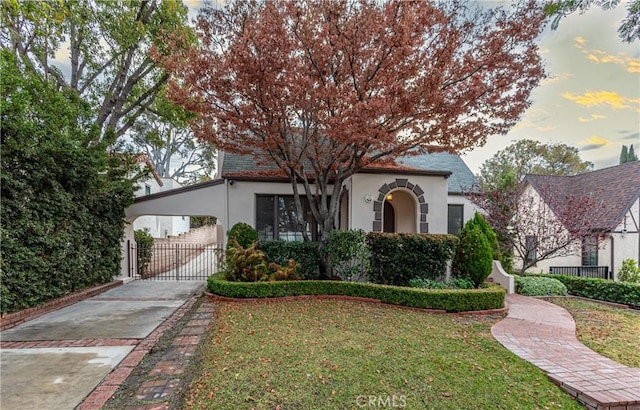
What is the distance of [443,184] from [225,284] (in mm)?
7958

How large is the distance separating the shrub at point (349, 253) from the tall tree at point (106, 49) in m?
7.55

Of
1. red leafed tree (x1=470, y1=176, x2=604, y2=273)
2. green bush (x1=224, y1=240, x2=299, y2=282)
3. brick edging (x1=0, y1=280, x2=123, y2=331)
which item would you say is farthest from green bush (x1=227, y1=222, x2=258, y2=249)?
red leafed tree (x1=470, y1=176, x2=604, y2=273)

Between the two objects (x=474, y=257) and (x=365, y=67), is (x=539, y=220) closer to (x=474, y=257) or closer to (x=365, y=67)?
(x=474, y=257)

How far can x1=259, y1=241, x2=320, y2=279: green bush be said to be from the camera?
908cm

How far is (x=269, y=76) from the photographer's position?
699 centimetres

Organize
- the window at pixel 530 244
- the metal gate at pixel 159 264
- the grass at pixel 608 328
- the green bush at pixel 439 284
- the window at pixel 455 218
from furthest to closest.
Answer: the window at pixel 455 218
the metal gate at pixel 159 264
the window at pixel 530 244
the green bush at pixel 439 284
the grass at pixel 608 328

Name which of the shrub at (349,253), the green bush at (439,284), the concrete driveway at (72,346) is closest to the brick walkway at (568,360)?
the green bush at (439,284)

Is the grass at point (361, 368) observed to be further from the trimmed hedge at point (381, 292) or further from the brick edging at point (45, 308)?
the brick edging at point (45, 308)

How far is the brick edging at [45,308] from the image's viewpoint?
566cm

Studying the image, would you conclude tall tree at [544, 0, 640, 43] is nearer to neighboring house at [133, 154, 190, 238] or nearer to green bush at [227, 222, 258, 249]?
green bush at [227, 222, 258, 249]

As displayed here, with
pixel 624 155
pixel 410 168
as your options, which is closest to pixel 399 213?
pixel 410 168

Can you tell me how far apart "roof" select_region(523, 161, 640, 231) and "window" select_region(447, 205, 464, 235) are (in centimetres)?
320

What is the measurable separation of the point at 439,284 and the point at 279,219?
588 cm

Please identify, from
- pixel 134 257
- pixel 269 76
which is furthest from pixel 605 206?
pixel 134 257
